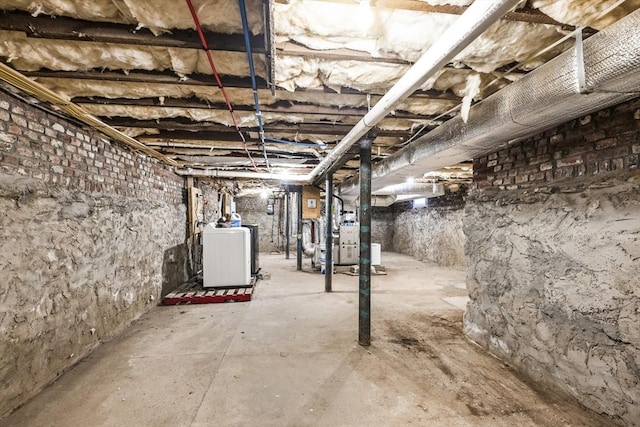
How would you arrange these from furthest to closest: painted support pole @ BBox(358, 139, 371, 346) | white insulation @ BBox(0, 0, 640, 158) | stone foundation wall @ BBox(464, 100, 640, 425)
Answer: painted support pole @ BBox(358, 139, 371, 346) < stone foundation wall @ BBox(464, 100, 640, 425) < white insulation @ BBox(0, 0, 640, 158)

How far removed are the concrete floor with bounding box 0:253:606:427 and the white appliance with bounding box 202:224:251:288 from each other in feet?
2.95

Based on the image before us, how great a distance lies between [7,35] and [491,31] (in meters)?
2.29

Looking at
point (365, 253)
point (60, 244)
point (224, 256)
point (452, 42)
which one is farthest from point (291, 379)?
point (224, 256)

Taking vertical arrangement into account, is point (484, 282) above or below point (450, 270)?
above

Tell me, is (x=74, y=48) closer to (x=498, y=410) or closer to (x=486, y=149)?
(x=486, y=149)

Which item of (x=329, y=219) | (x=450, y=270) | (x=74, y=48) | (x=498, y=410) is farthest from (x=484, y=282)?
(x=450, y=270)

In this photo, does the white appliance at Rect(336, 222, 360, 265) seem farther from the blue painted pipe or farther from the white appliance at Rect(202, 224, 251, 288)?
the blue painted pipe

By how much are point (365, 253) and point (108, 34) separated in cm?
240

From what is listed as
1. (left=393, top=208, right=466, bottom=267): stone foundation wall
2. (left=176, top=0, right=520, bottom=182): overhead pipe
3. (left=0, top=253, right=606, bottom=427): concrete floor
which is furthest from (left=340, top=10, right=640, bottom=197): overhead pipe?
(left=393, top=208, right=466, bottom=267): stone foundation wall

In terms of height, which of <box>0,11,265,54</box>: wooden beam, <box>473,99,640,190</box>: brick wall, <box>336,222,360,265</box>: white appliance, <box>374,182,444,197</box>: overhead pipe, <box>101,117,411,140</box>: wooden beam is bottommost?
<box>336,222,360,265</box>: white appliance

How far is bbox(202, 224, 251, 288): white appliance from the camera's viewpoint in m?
4.31

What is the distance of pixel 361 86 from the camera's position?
184 cm

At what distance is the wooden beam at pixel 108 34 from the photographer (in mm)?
1266

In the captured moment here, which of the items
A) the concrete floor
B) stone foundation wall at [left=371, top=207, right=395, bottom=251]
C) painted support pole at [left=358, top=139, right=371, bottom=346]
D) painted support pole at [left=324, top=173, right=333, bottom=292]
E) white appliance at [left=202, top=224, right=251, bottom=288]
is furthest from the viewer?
stone foundation wall at [left=371, top=207, right=395, bottom=251]
